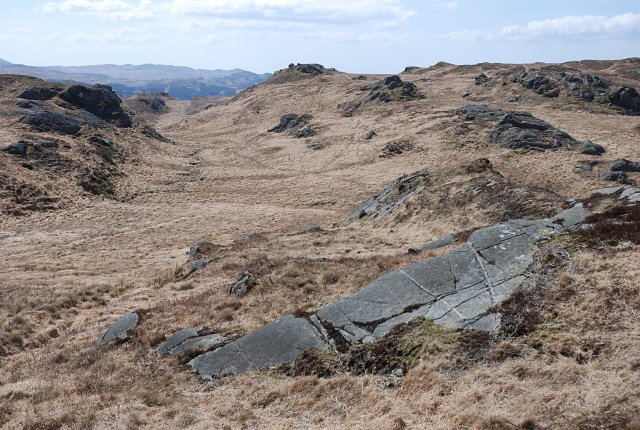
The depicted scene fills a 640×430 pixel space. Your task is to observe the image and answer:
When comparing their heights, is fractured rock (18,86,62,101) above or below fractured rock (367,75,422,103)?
below

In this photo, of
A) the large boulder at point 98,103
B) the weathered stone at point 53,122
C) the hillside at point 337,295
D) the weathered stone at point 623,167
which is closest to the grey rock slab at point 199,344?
the hillside at point 337,295

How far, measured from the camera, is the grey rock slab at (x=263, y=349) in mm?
14438

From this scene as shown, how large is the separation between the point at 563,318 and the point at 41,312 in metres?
23.5

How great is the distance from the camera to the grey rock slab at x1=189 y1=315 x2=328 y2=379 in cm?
1444

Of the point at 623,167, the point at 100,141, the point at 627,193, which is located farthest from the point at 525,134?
the point at 100,141

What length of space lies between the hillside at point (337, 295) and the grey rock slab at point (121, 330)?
0.13 meters

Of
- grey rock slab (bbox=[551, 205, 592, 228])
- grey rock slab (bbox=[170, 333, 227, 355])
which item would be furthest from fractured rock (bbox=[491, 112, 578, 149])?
grey rock slab (bbox=[170, 333, 227, 355])

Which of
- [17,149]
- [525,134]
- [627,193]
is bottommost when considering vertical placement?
[17,149]

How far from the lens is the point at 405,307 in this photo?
1540 centimetres

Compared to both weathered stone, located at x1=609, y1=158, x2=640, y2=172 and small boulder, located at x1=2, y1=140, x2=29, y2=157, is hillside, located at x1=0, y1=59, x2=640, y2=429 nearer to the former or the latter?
weathered stone, located at x1=609, y1=158, x2=640, y2=172

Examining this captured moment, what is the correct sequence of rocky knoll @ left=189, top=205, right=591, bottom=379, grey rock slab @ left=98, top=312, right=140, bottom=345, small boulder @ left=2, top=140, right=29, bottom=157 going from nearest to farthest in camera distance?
rocky knoll @ left=189, top=205, right=591, bottom=379 < grey rock slab @ left=98, top=312, right=140, bottom=345 < small boulder @ left=2, top=140, right=29, bottom=157

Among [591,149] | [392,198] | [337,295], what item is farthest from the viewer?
[591,149]

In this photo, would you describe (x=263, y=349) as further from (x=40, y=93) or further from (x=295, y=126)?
(x=40, y=93)

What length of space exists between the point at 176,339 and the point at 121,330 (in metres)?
3.46
